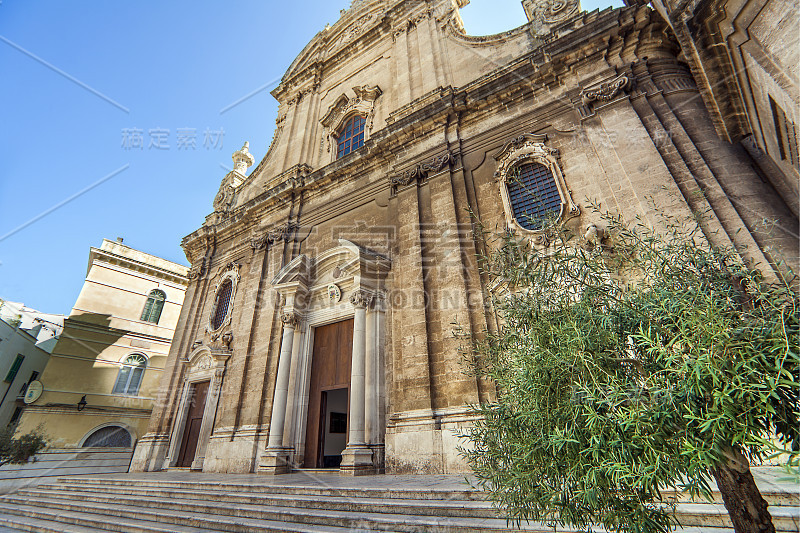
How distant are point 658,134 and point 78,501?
505 inches

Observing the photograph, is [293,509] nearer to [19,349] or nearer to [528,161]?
[528,161]

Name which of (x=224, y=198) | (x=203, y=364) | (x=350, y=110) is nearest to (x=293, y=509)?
(x=203, y=364)

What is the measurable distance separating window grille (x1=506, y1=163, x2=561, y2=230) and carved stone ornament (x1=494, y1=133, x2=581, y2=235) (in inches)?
4.2

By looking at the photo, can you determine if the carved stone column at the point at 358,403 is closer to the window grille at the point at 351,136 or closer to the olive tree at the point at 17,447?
the window grille at the point at 351,136

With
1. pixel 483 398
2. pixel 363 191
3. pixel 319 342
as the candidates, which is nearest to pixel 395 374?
pixel 483 398

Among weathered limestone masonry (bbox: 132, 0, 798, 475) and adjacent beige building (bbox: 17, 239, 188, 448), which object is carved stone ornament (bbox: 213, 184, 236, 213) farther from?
adjacent beige building (bbox: 17, 239, 188, 448)

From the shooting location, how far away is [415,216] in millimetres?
8945

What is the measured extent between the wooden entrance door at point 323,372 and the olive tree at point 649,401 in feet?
20.8

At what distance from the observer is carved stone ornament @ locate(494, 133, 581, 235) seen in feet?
23.8

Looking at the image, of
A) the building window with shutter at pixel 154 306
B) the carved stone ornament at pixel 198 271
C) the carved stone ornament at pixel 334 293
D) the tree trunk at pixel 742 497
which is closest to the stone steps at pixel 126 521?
the tree trunk at pixel 742 497

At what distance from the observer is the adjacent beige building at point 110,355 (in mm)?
14555

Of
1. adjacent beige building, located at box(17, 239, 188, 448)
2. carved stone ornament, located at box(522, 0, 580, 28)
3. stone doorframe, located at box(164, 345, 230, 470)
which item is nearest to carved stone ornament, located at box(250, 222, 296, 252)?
stone doorframe, located at box(164, 345, 230, 470)

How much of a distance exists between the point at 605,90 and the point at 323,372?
911 centimetres

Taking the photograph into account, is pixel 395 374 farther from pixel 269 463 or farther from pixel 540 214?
pixel 540 214
